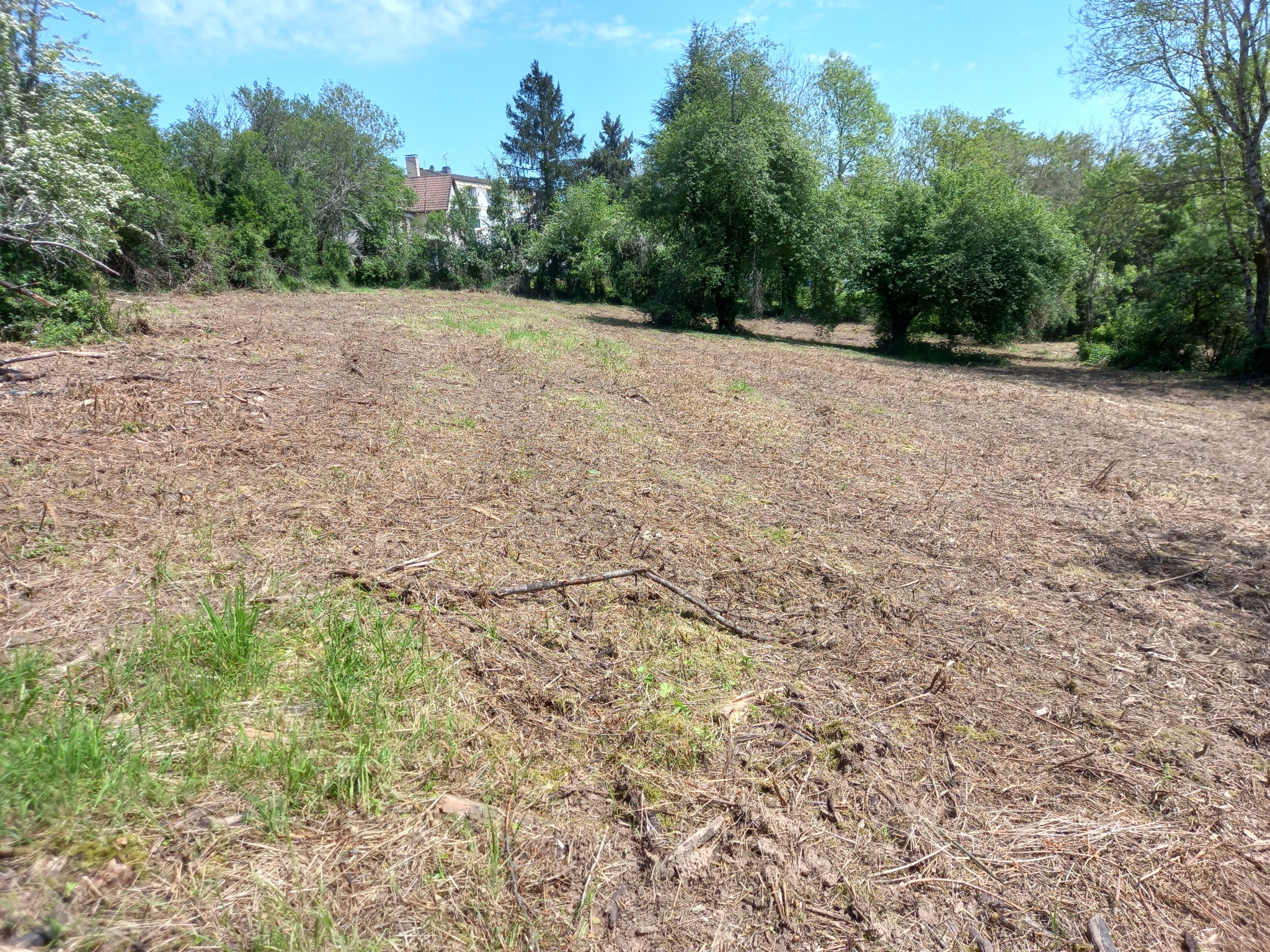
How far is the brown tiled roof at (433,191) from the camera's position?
46.2 m

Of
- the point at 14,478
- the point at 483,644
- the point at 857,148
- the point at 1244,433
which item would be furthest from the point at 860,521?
the point at 857,148

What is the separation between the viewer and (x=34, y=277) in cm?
999

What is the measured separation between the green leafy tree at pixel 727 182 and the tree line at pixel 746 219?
66 mm

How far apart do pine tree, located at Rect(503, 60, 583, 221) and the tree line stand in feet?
48.5

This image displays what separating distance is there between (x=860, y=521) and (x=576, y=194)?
1142 inches

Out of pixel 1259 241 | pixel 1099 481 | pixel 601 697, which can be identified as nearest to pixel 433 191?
pixel 1259 241

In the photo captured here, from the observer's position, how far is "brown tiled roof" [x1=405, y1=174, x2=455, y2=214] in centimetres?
4622

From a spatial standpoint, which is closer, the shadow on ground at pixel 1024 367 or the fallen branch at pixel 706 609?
the fallen branch at pixel 706 609

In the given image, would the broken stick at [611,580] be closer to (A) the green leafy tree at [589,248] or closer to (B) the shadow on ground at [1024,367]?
(B) the shadow on ground at [1024,367]

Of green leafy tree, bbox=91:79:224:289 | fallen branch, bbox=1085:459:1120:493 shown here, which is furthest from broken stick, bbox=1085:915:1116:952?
green leafy tree, bbox=91:79:224:289

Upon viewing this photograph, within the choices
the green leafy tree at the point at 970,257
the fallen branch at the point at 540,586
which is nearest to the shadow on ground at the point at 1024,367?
the green leafy tree at the point at 970,257

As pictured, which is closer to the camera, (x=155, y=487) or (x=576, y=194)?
(x=155, y=487)

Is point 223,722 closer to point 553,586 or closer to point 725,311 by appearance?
point 553,586

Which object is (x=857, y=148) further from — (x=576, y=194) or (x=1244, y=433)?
(x=1244, y=433)
